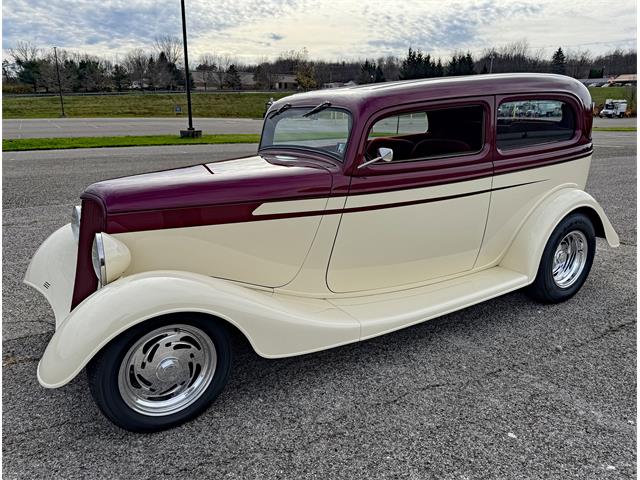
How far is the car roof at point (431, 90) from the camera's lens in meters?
3.21

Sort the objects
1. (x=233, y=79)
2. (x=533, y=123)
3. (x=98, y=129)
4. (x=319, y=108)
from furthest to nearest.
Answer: (x=233, y=79), (x=98, y=129), (x=533, y=123), (x=319, y=108)

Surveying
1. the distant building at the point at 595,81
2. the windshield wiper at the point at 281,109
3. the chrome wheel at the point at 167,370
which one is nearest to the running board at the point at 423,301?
the chrome wheel at the point at 167,370

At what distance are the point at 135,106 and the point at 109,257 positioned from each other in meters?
49.0

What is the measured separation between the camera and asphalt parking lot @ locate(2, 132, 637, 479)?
2270 millimetres

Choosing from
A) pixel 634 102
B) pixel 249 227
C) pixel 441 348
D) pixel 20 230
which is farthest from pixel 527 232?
pixel 634 102

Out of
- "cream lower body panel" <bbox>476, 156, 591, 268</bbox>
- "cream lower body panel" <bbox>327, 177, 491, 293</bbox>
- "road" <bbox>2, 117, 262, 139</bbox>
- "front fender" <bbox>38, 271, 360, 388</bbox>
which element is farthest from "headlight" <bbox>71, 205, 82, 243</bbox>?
"road" <bbox>2, 117, 262, 139</bbox>

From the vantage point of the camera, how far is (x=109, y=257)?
2.57 metres

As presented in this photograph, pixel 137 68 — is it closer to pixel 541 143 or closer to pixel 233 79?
pixel 233 79

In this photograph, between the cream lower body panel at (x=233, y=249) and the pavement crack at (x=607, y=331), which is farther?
the pavement crack at (x=607, y=331)

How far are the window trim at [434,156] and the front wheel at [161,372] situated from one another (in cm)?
148

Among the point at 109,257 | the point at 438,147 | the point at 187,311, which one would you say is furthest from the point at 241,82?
the point at 187,311

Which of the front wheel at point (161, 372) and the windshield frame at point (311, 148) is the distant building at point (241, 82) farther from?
the front wheel at point (161, 372)

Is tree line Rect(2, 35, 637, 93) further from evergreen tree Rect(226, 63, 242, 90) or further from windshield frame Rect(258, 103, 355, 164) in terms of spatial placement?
windshield frame Rect(258, 103, 355, 164)

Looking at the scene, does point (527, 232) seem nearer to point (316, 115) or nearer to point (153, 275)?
point (316, 115)
